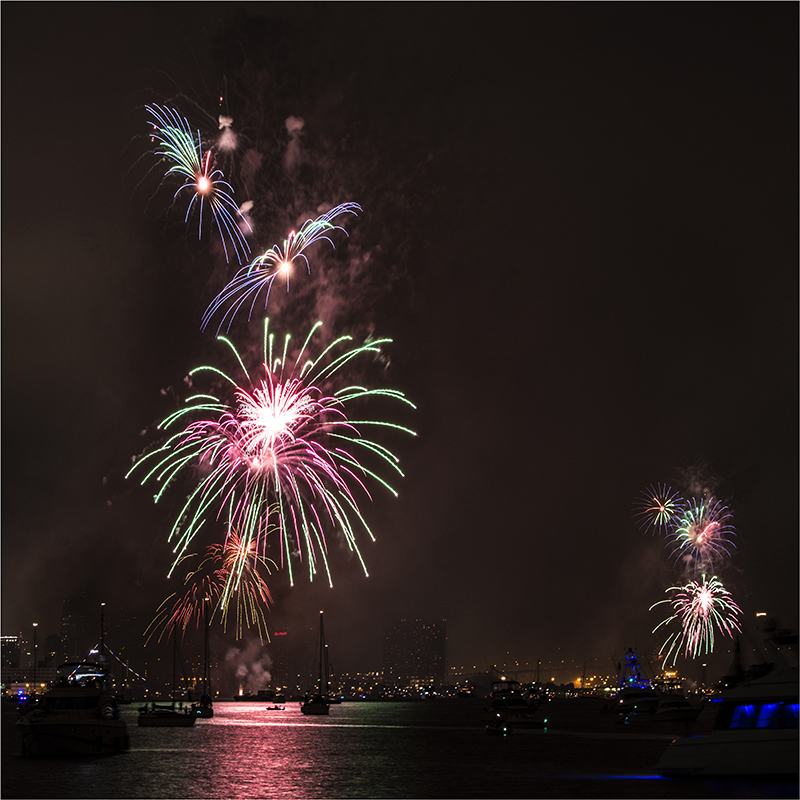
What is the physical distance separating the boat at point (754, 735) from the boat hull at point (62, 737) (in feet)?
155

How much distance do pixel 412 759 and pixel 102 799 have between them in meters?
35.7

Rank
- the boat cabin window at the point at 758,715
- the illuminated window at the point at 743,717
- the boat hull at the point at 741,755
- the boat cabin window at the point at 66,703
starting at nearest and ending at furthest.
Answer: the boat hull at the point at 741,755
the boat cabin window at the point at 758,715
the illuminated window at the point at 743,717
the boat cabin window at the point at 66,703

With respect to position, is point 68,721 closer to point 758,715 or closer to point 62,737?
point 62,737

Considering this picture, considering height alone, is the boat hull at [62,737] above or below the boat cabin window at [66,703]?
below

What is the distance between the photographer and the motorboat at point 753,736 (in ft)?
152

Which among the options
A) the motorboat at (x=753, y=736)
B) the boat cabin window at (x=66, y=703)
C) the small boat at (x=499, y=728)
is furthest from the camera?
the small boat at (x=499, y=728)

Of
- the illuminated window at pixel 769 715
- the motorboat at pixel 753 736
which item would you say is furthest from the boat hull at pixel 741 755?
the illuminated window at pixel 769 715

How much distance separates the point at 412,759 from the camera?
7962cm

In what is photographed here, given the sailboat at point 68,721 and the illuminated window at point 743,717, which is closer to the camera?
the illuminated window at point 743,717

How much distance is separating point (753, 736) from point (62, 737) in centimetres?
5357

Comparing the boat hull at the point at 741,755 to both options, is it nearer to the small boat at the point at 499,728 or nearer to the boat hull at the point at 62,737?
the boat hull at the point at 62,737

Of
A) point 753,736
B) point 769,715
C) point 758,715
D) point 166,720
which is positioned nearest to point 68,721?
point 753,736

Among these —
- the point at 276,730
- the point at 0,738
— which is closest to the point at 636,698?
Result: the point at 276,730

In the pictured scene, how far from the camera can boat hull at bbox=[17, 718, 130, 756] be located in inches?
2763
